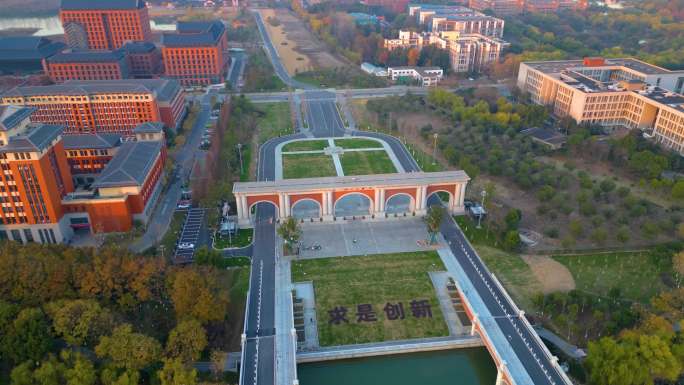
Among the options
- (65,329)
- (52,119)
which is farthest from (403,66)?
(65,329)

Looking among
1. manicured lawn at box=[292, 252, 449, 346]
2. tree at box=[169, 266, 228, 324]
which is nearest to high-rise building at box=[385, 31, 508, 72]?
manicured lawn at box=[292, 252, 449, 346]

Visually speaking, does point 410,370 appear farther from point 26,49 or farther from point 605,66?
point 26,49

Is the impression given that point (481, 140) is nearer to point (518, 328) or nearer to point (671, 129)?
point (671, 129)

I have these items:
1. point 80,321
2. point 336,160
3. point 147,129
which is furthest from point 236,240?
point 147,129

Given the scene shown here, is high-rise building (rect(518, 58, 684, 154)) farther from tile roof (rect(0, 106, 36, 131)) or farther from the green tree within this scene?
tile roof (rect(0, 106, 36, 131))

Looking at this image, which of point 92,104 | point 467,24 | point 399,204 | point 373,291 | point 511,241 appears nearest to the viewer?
point 373,291

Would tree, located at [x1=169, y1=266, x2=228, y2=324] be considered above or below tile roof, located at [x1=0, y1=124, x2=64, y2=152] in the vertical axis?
below
